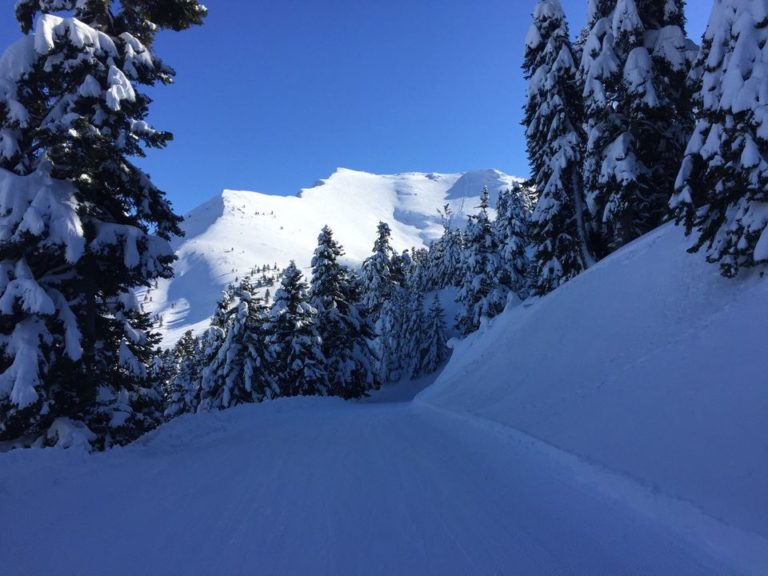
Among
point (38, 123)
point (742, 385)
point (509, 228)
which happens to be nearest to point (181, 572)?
point (742, 385)

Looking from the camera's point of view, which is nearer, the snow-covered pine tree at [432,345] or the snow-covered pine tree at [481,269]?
the snow-covered pine tree at [481,269]

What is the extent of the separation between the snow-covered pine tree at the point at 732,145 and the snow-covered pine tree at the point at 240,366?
2245 cm

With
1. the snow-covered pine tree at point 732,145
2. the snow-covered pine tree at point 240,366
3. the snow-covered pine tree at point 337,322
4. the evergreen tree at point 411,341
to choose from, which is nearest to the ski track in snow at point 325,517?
the snow-covered pine tree at point 732,145

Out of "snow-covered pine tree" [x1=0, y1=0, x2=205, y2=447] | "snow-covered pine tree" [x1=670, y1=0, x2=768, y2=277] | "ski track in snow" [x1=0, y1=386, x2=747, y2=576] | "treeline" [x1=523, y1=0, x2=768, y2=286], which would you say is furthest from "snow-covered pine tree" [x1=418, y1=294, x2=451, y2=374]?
"ski track in snow" [x1=0, y1=386, x2=747, y2=576]

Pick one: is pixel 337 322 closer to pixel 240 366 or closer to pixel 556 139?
pixel 240 366

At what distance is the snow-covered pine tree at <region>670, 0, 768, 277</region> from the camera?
694 cm

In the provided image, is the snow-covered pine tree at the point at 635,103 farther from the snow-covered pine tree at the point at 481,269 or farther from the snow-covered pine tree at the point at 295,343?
the snow-covered pine tree at the point at 481,269

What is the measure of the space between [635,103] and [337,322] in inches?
824

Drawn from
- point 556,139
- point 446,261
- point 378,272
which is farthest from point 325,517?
point 446,261

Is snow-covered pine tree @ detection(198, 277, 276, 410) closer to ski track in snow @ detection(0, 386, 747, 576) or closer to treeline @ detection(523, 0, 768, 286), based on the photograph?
treeline @ detection(523, 0, 768, 286)

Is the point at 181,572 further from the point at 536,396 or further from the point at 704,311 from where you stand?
the point at 704,311

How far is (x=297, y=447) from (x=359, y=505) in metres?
3.47

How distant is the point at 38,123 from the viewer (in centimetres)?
954

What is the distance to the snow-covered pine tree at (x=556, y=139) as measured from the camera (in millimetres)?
18984
